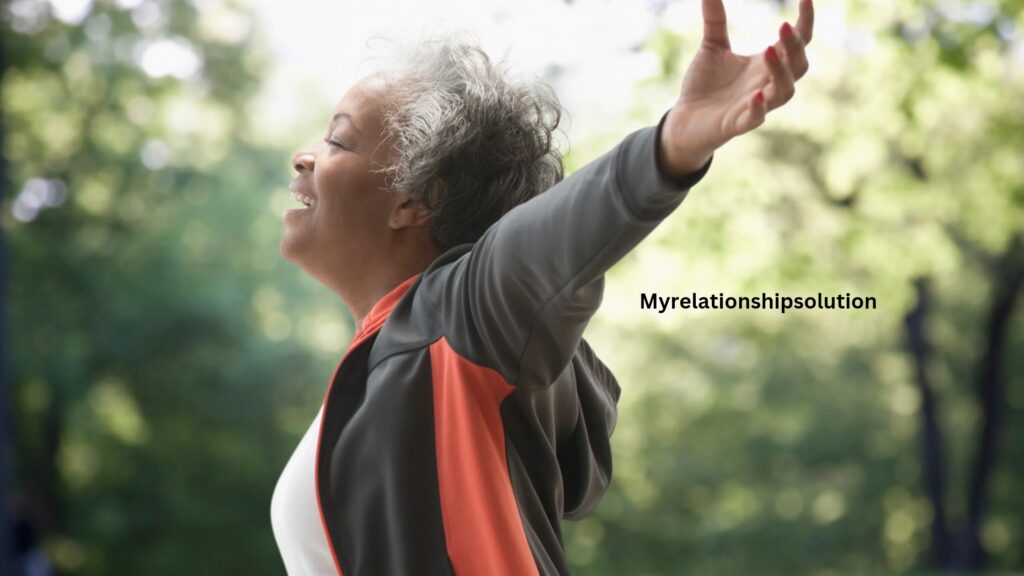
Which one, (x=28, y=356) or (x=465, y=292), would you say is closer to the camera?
(x=465, y=292)

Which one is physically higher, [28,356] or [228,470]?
[28,356]

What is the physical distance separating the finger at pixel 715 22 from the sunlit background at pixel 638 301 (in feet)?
11.0

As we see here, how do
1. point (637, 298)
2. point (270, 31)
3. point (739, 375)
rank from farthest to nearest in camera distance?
point (739, 375) < point (270, 31) < point (637, 298)

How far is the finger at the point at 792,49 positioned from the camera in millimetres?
1111

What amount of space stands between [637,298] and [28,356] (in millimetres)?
8487

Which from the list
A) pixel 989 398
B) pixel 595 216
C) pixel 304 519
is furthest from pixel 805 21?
pixel 989 398

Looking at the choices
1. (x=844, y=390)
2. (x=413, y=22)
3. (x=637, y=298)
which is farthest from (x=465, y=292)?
(x=844, y=390)

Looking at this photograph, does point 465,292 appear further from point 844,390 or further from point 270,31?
point 844,390

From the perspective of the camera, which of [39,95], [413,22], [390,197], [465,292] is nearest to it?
[465,292]

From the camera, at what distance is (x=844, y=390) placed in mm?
15508

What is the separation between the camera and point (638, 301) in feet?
19.3

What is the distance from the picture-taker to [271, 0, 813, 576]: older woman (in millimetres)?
1168

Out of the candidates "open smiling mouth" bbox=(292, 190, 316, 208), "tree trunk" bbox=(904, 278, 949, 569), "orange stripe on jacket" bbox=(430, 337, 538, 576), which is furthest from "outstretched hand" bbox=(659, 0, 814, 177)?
"tree trunk" bbox=(904, 278, 949, 569)

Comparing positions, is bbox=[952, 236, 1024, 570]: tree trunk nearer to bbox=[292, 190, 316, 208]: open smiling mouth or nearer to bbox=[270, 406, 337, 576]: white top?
bbox=[292, 190, 316, 208]: open smiling mouth
